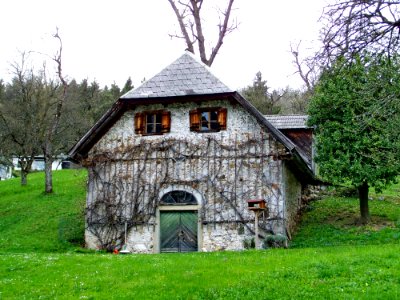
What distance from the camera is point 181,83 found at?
21.2 metres

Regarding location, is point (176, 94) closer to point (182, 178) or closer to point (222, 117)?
point (222, 117)

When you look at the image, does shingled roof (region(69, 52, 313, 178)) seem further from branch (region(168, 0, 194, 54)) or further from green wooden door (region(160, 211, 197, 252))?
branch (region(168, 0, 194, 54))

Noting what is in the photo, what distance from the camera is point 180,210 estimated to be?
68.1ft

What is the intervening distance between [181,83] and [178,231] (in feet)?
18.7

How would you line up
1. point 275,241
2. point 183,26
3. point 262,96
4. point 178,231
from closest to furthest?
1. point 275,241
2. point 178,231
3. point 183,26
4. point 262,96

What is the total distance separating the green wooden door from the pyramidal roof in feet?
15.0

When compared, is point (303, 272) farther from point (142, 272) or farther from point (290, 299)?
point (142, 272)

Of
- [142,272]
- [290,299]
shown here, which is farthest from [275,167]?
[290,299]

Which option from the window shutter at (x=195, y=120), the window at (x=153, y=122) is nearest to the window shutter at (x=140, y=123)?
the window at (x=153, y=122)

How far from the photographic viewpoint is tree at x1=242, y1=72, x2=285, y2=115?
4850cm

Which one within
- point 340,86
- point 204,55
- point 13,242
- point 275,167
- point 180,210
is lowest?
point 13,242

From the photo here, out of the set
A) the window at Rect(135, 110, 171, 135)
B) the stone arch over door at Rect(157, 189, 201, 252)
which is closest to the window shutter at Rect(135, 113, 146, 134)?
the window at Rect(135, 110, 171, 135)

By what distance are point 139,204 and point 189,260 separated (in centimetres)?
705

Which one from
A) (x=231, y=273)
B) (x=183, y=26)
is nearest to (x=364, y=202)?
(x=231, y=273)
